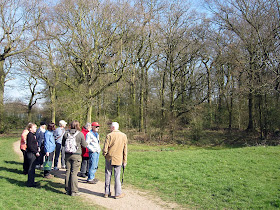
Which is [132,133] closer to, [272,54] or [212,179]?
[272,54]

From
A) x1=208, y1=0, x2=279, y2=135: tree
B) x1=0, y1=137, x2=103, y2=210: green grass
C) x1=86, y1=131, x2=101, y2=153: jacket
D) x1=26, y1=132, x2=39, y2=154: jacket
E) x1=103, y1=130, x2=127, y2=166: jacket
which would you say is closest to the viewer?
x1=0, y1=137, x2=103, y2=210: green grass

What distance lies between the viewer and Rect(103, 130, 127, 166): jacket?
260 inches

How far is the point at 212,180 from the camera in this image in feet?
26.6

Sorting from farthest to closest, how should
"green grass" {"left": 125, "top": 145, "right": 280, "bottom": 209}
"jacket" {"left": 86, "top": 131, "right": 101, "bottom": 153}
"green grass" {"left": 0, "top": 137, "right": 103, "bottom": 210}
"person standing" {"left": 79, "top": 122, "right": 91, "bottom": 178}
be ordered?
"person standing" {"left": 79, "top": 122, "right": 91, "bottom": 178}
"jacket" {"left": 86, "top": 131, "right": 101, "bottom": 153}
"green grass" {"left": 125, "top": 145, "right": 280, "bottom": 209}
"green grass" {"left": 0, "top": 137, "right": 103, "bottom": 210}

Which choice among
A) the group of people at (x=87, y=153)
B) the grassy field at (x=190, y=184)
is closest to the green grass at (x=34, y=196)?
the grassy field at (x=190, y=184)

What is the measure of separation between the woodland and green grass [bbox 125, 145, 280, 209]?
1032 cm

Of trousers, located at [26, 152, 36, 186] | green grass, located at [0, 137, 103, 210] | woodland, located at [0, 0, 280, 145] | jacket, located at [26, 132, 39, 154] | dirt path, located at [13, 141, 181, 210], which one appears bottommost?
dirt path, located at [13, 141, 181, 210]

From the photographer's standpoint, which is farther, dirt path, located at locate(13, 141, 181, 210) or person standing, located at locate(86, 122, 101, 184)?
person standing, located at locate(86, 122, 101, 184)

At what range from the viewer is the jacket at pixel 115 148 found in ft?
21.7

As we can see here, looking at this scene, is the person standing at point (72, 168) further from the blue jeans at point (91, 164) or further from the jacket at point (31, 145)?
the jacket at point (31, 145)

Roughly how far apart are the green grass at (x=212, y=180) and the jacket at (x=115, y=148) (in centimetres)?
170

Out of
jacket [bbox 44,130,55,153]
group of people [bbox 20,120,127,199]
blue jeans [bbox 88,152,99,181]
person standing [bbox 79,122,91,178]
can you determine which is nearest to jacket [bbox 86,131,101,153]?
group of people [bbox 20,120,127,199]

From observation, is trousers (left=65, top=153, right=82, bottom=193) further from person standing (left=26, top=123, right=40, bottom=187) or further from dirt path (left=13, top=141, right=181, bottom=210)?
person standing (left=26, top=123, right=40, bottom=187)

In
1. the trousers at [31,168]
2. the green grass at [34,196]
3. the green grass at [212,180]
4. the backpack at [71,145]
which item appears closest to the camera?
the green grass at [34,196]
